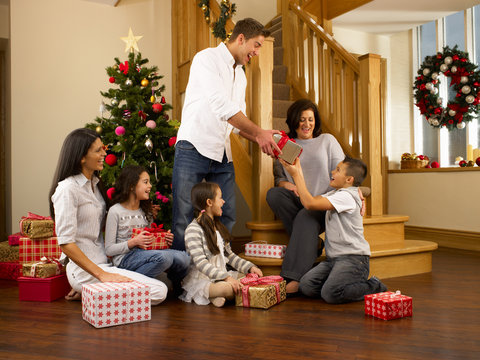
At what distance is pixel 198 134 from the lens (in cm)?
249

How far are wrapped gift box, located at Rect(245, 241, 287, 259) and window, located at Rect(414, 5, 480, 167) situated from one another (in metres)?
3.11

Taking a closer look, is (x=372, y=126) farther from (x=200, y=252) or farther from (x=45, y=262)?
(x=45, y=262)

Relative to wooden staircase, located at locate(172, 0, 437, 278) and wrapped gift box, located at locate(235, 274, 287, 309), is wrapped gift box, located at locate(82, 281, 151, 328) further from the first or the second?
wooden staircase, located at locate(172, 0, 437, 278)

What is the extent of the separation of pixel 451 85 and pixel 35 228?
420 cm

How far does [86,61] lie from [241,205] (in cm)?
216

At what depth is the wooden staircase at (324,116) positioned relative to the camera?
2945mm

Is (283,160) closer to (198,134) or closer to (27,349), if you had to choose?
(198,134)

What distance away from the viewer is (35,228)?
2.72 metres

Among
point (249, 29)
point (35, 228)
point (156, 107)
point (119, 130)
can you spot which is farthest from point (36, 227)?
point (249, 29)

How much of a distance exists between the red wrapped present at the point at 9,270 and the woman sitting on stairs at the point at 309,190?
5.70 ft

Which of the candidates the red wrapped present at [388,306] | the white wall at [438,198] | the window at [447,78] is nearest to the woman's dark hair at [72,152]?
the red wrapped present at [388,306]

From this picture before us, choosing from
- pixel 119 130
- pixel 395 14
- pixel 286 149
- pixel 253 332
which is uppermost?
pixel 395 14

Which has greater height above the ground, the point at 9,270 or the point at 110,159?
the point at 110,159

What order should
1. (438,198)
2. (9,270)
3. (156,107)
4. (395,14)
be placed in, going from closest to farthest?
(9,270) → (156,107) → (438,198) → (395,14)
